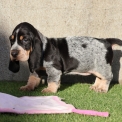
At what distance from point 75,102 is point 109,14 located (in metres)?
1.74

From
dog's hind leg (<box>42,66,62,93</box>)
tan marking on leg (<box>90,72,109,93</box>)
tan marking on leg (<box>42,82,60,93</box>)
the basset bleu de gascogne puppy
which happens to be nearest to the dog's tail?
the basset bleu de gascogne puppy

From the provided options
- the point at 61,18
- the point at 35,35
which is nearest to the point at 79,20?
the point at 61,18

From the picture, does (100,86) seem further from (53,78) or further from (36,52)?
(36,52)

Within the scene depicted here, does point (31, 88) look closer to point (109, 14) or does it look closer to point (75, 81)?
point (75, 81)

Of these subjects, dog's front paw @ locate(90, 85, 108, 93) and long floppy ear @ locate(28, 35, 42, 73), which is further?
dog's front paw @ locate(90, 85, 108, 93)

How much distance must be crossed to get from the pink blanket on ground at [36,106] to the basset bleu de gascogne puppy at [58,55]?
667mm

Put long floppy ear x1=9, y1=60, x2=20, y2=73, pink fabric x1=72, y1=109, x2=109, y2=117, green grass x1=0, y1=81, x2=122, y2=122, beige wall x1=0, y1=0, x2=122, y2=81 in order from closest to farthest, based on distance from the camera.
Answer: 1. green grass x1=0, y1=81, x2=122, y2=122
2. pink fabric x1=72, y1=109, x2=109, y2=117
3. long floppy ear x1=9, y1=60, x2=20, y2=73
4. beige wall x1=0, y1=0, x2=122, y2=81

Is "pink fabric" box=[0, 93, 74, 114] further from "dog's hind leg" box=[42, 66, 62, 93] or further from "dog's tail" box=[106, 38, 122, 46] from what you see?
"dog's tail" box=[106, 38, 122, 46]

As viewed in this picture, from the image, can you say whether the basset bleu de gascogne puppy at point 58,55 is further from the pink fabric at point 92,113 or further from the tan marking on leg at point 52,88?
the pink fabric at point 92,113

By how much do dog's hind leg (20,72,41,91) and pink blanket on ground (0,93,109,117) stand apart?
29.2 inches

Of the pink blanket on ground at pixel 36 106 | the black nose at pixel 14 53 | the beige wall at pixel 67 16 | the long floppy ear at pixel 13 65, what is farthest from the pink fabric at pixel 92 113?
the beige wall at pixel 67 16

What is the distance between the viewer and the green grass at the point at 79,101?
3.61 metres

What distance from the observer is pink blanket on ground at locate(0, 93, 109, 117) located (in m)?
3.72

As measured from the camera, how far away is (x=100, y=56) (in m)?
5.00
